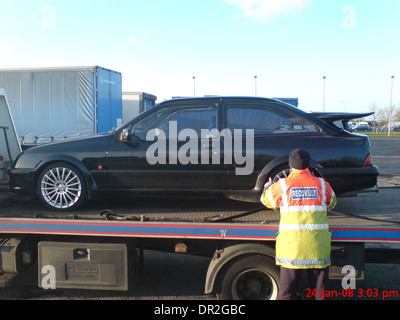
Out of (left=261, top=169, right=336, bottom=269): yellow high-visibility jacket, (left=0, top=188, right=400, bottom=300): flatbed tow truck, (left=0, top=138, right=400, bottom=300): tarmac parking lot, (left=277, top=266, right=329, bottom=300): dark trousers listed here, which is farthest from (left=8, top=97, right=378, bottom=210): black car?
(left=277, top=266, right=329, bottom=300): dark trousers

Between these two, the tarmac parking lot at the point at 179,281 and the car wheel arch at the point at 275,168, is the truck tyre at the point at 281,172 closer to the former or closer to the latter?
the car wheel arch at the point at 275,168

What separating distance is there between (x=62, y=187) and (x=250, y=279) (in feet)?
7.95

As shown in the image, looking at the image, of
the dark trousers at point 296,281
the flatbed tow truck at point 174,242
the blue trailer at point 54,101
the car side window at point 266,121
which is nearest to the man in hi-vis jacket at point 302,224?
the dark trousers at point 296,281

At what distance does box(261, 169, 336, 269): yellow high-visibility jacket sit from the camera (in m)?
A: 3.41

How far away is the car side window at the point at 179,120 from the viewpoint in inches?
179

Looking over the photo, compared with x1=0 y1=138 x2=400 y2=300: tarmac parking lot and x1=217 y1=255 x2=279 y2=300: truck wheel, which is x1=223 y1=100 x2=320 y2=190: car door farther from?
x1=0 y1=138 x2=400 y2=300: tarmac parking lot

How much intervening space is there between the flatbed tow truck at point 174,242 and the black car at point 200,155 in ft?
0.97

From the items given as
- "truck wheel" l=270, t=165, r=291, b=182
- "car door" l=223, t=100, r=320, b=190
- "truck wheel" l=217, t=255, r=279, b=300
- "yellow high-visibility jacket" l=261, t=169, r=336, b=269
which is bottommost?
"truck wheel" l=217, t=255, r=279, b=300

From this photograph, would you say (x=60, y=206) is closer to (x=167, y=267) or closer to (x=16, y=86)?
(x=167, y=267)

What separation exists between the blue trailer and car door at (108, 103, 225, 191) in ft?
27.5

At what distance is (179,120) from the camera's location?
4.60m

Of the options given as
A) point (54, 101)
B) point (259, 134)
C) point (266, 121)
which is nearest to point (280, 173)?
point (259, 134)

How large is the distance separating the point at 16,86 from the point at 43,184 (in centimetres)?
946
